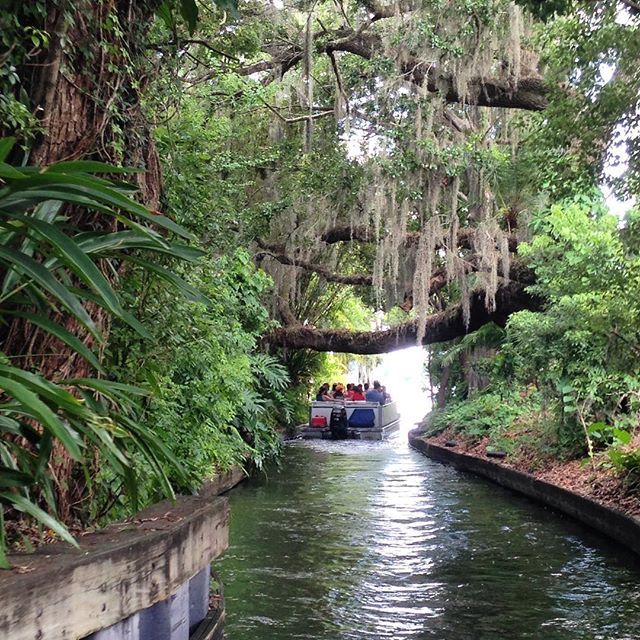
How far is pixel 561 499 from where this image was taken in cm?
1031

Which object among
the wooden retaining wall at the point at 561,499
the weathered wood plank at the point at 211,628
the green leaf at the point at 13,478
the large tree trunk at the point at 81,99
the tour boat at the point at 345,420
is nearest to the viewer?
the green leaf at the point at 13,478

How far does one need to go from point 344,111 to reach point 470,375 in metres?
10.9

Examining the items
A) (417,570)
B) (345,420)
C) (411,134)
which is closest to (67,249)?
(417,570)

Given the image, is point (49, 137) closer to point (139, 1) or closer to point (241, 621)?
point (139, 1)

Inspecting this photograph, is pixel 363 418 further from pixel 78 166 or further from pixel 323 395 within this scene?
pixel 78 166

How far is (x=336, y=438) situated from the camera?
23.9 meters

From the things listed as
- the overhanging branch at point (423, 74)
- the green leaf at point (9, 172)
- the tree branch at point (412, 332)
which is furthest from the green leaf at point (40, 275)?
the tree branch at point (412, 332)

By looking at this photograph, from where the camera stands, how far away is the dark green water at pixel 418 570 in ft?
18.2

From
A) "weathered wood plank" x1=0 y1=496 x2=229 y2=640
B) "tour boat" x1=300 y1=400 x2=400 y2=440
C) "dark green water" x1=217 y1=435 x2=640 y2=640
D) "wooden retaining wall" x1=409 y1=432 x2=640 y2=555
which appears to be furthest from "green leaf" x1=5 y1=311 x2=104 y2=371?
"tour boat" x1=300 y1=400 x2=400 y2=440

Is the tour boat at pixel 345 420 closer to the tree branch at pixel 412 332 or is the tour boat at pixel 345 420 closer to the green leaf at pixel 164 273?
the tree branch at pixel 412 332

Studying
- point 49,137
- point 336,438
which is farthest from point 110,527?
point 336,438

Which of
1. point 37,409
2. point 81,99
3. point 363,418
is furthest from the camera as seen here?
point 363,418

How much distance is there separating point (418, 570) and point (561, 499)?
12.7 feet

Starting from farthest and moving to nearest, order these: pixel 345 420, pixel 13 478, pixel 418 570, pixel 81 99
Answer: pixel 345 420 < pixel 418 570 < pixel 81 99 < pixel 13 478
